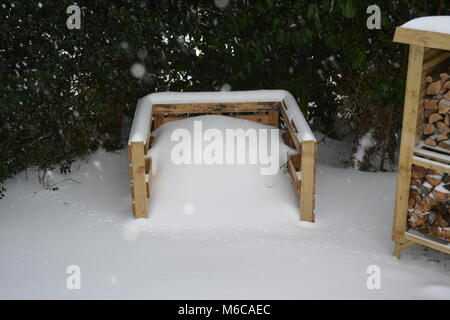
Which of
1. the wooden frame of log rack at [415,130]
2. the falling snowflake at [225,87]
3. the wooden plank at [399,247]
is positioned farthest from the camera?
the falling snowflake at [225,87]

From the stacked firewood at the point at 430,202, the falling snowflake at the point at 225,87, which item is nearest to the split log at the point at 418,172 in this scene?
the stacked firewood at the point at 430,202

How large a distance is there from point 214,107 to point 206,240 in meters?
2.05

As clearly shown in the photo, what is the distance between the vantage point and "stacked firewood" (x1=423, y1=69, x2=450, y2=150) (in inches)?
192

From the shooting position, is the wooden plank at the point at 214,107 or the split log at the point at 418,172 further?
the wooden plank at the point at 214,107

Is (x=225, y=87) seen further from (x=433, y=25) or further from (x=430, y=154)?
(x=433, y=25)

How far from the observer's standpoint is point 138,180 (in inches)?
235

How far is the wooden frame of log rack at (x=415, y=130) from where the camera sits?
15.0 ft

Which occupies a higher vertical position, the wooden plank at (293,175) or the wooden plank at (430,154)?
the wooden plank at (430,154)

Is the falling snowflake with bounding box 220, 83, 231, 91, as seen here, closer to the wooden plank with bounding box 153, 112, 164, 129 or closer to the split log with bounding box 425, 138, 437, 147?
the wooden plank with bounding box 153, 112, 164, 129

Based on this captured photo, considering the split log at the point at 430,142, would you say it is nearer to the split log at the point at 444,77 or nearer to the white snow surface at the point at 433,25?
the split log at the point at 444,77

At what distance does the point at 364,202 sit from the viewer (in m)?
6.74

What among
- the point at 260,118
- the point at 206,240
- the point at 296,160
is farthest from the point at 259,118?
the point at 206,240
